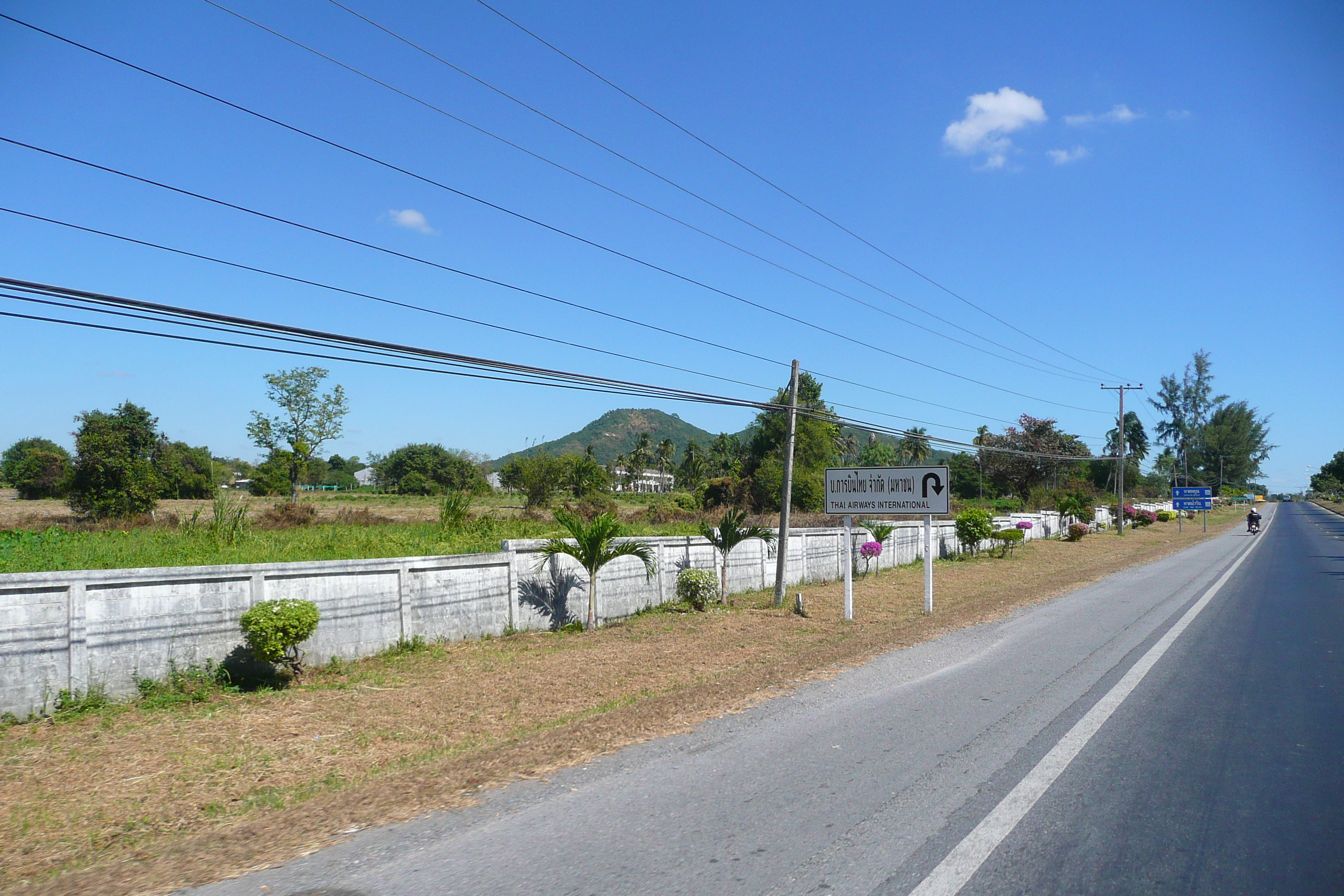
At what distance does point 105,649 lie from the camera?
7.66m

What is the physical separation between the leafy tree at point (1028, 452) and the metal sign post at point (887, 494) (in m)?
40.3

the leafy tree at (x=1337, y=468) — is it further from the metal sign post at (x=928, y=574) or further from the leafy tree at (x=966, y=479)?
the metal sign post at (x=928, y=574)

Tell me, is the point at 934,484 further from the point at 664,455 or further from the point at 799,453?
the point at 664,455

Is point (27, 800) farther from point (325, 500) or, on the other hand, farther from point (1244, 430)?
point (1244, 430)

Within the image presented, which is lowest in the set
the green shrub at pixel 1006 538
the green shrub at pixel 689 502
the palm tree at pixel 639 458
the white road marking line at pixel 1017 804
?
the green shrub at pixel 1006 538

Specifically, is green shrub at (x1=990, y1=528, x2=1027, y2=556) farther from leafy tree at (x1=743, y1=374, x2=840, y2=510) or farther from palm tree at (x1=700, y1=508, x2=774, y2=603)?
palm tree at (x1=700, y1=508, x2=774, y2=603)

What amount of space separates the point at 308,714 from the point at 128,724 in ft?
4.93

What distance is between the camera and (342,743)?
679 centimetres

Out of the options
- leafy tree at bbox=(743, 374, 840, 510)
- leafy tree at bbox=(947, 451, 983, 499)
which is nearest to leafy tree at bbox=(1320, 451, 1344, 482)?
leafy tree at bbox=(947, 451, 983, 499)

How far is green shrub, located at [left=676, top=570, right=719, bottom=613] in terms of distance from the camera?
50.3 feet

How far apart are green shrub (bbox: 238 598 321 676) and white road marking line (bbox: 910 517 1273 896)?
7.13 metres

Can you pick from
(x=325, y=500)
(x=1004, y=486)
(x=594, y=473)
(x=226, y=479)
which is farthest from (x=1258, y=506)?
(x=226, y=479)

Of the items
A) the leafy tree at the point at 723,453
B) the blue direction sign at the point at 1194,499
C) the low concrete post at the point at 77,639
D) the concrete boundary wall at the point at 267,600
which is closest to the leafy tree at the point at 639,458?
the leafy tree at the point at 723,453

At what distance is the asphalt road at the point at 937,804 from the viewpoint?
13.3 feet
